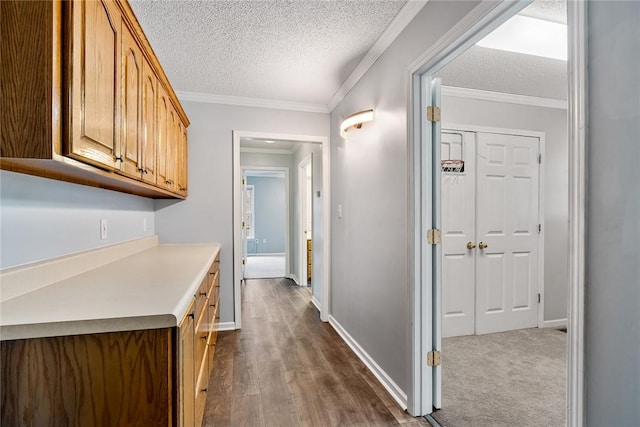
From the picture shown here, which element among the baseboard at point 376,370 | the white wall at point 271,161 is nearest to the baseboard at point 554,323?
the baseboard at point 376,370

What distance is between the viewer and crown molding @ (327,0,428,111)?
183 cm

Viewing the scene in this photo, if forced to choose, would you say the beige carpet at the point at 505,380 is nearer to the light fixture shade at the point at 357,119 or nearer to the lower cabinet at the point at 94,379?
the lower cabinet at the point at 94,379

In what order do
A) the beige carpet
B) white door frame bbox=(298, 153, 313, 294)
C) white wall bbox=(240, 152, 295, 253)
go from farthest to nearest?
white wall bbox=(240, 152, 295, 253) → white door frame bbox=(298, 153, 313, 294) → the beige carpet

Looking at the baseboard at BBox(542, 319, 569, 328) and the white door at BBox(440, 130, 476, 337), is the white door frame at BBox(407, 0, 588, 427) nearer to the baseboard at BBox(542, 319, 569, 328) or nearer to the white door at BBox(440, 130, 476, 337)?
the white door at BBox(440, 130, 476, 337)

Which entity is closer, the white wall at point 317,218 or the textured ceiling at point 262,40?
the textured ceiling at point 262,40

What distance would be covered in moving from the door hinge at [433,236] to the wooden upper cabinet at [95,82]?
1.65 metres

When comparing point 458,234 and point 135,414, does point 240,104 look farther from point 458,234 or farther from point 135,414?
point 135,414

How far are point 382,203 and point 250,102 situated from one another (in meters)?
2.00

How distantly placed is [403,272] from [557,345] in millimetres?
2085

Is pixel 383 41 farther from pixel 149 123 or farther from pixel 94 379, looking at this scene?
pixel 94 379

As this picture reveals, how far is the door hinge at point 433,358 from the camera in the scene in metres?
1.90

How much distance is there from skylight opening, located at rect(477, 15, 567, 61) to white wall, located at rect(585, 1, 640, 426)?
1.47 metres

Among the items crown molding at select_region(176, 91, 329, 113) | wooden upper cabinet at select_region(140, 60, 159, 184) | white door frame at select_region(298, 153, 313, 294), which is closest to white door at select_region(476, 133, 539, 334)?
crown molding at select_region(176, 91, 329, 113)

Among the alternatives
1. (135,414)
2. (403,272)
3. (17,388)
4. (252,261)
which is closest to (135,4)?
(17,388)
